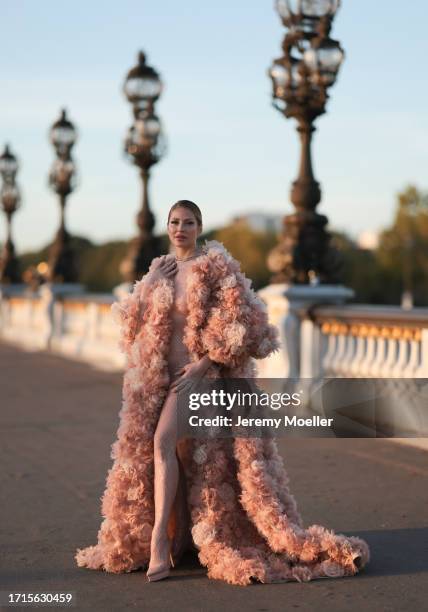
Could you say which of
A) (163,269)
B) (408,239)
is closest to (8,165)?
(163,269)

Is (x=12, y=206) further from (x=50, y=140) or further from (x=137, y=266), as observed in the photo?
(x=137, y=266)

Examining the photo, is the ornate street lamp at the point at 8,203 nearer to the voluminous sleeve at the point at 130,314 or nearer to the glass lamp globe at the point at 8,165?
the glass lamp globe at the point at 8,165

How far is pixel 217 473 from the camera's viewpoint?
18.1 feet

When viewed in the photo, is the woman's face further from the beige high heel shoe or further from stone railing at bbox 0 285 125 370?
stone railing at bbox 0 285 125 370

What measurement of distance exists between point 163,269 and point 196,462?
1.11m

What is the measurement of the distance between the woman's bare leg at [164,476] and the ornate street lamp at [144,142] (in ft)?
39.0

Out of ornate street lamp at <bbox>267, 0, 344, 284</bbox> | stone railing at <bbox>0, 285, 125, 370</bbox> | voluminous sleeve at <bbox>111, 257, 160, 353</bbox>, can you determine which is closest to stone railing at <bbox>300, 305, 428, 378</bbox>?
ornate street lamp at <bbox>267, 0, 344, 284</bbox>

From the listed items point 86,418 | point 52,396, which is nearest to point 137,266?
point 52,396

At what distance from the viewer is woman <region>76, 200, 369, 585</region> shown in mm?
5410

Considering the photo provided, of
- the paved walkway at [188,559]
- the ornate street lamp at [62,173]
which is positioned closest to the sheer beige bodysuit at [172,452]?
the paved walkway at [188,559]

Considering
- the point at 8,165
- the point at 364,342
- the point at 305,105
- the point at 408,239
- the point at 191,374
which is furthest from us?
the point at 408,239

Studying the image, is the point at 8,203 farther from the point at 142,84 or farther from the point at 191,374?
the point at 191,374

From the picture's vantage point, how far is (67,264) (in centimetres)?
2372

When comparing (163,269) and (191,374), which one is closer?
(191,374)
